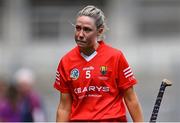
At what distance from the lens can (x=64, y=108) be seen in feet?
27.1

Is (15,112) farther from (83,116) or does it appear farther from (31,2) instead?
(31,2)

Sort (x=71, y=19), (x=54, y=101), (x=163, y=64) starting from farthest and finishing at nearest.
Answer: (x=71, y=19)
(x=163, y=64)
(x=54, y=101)

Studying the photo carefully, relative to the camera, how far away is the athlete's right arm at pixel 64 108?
26.9 ft

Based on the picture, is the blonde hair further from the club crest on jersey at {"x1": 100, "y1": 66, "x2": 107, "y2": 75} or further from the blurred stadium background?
the blurred stadium background

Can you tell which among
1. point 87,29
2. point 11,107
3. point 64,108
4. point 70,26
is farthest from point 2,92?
point 70,26

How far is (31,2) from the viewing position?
26031 mm

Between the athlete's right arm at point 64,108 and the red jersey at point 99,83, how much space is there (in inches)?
4.0

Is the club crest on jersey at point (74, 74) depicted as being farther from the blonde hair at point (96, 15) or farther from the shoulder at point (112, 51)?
the blonde hair at point (96, 15)

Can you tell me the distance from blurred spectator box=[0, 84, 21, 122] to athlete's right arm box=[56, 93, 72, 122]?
14.9 ft

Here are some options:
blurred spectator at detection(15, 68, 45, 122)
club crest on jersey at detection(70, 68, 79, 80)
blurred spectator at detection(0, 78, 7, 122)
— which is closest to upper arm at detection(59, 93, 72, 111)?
club crest on jersey at detection(70, 68, 79, 80)

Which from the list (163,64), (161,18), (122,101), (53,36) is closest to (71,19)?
(53,36)

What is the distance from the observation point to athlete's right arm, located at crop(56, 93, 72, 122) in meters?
8.20

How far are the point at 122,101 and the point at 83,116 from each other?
389 millimetres

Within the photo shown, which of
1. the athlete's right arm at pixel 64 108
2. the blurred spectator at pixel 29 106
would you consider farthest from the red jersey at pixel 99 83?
the blurred spectator at pixel 29 106
